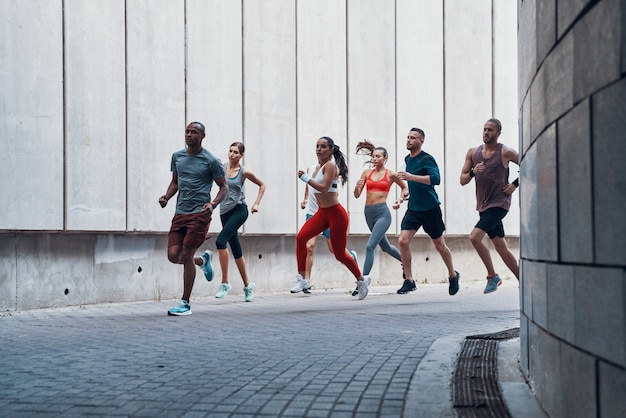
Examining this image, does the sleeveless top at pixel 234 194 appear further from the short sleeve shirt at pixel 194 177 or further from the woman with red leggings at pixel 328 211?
the short sleeve shirt at pixel 194 177

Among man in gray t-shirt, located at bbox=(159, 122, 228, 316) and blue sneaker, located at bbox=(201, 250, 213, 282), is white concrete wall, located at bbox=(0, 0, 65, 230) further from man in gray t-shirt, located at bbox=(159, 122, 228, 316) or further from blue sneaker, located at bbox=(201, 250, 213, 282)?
blue sneaker, located at bbox=(201, 250, 213, 282)

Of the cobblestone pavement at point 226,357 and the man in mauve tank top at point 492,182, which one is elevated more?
the man in mauve tank top at point 492,182

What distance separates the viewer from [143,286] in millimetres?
12570

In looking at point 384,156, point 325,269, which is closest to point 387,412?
point 384,156

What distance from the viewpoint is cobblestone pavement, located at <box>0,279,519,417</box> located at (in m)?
4.90

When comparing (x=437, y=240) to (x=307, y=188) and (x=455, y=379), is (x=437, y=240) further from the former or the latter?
(x=455, y=379)

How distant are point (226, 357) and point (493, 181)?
18.2 feet

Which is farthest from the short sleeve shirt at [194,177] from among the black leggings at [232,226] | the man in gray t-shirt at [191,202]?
the black leggings at [232,226]

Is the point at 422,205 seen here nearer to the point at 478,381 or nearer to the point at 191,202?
the point at 191,202

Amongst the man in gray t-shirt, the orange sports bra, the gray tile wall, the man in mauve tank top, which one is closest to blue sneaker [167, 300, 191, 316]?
the man in gray t-shirt

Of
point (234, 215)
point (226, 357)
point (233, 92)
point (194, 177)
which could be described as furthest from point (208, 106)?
point (226, 357)

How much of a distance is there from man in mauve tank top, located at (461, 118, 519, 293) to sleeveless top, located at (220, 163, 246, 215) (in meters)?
2.91

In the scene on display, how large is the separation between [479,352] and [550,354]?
8.35 feet

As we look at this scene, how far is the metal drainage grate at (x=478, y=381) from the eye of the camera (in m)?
4.72
